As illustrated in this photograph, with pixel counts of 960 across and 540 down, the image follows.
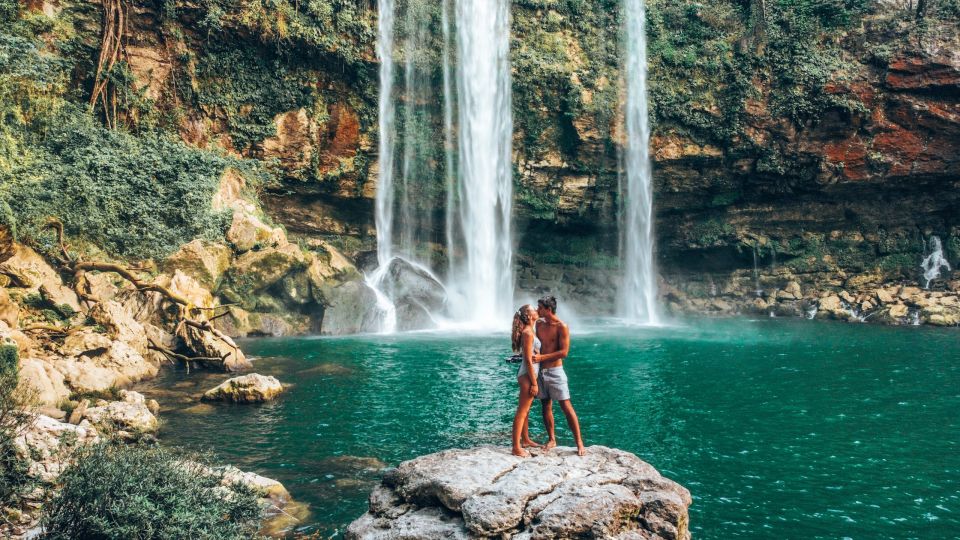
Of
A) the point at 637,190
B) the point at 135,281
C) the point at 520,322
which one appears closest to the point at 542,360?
the point at 520,322

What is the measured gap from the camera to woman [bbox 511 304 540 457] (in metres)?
6.22

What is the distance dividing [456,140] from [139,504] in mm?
26238

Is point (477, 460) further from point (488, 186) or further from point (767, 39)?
point (767, 39)

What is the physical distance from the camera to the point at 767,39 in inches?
1143

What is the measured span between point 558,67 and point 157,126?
59.9ft

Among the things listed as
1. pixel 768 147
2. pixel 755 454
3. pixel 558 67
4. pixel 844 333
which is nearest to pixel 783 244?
pixel 768 147

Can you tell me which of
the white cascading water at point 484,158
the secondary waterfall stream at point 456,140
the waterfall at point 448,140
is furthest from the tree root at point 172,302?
the waterfall at point 448,140

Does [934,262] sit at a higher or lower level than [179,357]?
higher

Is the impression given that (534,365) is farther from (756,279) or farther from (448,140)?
(756,279)

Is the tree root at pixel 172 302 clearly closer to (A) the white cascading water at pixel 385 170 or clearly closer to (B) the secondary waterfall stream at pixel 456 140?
(A) the white cascading water at pixel 385 170

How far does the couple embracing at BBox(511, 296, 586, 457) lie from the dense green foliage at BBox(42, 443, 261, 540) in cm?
297

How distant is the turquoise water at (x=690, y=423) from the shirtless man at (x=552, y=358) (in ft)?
6.37

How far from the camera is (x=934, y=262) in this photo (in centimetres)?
3028

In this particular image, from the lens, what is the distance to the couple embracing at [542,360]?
6.33m
